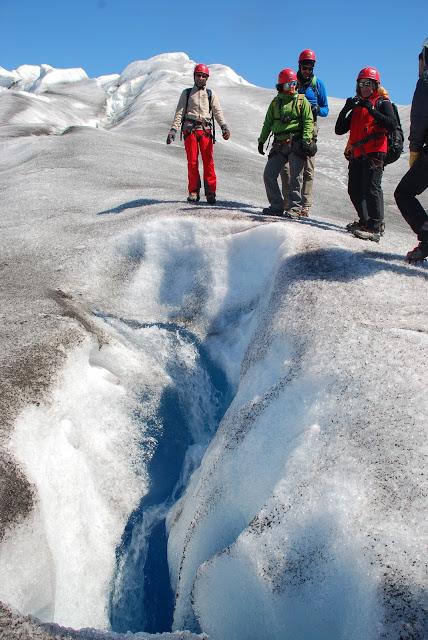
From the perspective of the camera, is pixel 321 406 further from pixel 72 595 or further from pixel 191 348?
pixel 191 348

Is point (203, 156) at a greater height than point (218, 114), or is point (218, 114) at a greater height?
point (218, 114)

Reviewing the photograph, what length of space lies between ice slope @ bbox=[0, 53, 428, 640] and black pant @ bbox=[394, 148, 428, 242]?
39 cm

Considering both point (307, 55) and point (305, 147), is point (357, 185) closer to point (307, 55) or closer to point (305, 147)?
point (305, 147)

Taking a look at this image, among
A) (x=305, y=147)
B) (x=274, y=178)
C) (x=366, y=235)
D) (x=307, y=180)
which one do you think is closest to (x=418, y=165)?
(x=366, y=235)

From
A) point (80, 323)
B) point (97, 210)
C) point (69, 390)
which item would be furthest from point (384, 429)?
point (97, 210)

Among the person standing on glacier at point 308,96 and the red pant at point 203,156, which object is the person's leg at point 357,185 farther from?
the red pant at point 203,156

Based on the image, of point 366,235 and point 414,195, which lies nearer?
point 414,195

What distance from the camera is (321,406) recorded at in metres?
3.29

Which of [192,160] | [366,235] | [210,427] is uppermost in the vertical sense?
[192,160]

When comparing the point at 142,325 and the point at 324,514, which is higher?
the point at 324,514

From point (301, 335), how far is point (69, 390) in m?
2.05

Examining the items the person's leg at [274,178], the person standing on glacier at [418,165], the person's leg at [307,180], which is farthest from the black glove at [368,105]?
the person's leg at [307,180]

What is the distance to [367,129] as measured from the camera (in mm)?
6090

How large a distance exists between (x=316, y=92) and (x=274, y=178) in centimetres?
153
